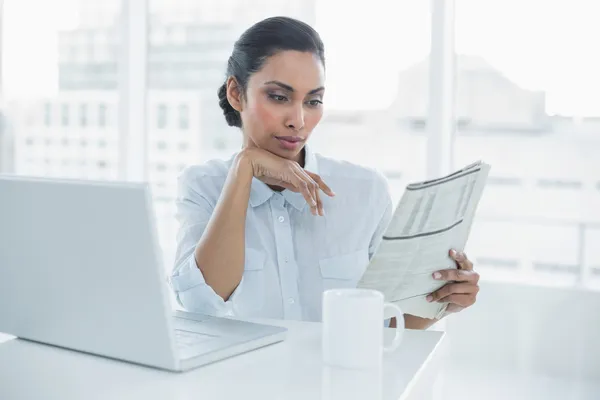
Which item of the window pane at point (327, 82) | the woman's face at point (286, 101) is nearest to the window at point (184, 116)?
the window pane at point (327, 82)

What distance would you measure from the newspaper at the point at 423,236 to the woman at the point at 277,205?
0.97 ft

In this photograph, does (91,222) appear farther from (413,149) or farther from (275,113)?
(413,149)

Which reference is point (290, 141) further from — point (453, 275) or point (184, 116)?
point (184, 116)

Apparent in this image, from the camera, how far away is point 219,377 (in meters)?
1.00

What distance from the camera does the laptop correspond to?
94 cm

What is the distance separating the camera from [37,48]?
462 cm

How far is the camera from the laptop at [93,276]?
942 millimetres

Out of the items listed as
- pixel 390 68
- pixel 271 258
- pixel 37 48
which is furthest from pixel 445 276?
pixel 37 48

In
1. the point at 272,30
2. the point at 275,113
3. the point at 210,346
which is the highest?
the point at 272,30

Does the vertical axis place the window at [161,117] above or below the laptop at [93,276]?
above

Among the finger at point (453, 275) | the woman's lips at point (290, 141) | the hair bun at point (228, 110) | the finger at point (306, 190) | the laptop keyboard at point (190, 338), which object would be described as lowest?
the laptop keyboard at point (190, 338)

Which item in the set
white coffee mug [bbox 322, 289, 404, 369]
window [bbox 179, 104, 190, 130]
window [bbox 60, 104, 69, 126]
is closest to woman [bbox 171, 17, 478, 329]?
white coffee mug [bbox 322, 289, 404, 369]

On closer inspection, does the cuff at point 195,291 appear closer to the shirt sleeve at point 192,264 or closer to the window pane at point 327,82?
the shirt sleeve at point 192,264

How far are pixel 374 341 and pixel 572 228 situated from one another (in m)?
3.66
